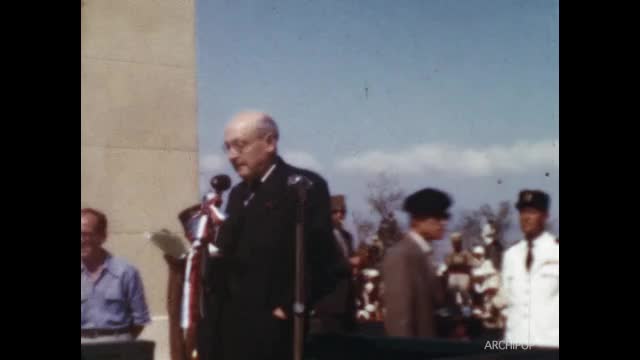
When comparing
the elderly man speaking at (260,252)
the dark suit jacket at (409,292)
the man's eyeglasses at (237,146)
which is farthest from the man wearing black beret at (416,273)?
the man's eyeglasses at (237,146)

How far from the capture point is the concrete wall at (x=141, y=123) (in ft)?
15.1

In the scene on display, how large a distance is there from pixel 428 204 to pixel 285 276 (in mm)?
763

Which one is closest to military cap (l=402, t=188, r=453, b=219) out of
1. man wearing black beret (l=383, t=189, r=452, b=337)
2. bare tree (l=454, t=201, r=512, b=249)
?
man wearing black beret (l=383, t=189, r=452, b=337)

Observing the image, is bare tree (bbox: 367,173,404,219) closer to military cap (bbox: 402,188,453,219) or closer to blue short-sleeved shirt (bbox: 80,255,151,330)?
military cap (bbox: 402,188,453,219)

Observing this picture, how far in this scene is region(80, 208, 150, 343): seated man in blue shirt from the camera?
4578 mm

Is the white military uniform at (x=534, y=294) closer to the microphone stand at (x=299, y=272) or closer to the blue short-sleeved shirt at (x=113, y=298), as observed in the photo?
the microphone stand at (x=299, y=272)

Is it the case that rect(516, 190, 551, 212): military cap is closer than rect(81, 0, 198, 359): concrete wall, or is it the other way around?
rect(81, 0, 198, 359): concrete wall

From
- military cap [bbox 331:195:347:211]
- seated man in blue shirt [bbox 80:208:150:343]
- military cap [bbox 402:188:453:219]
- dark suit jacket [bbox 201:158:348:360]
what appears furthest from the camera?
military cap [bbox 402:188:453:219]

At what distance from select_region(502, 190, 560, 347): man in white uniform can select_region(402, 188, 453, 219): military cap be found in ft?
1.24

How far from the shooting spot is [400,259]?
494 centimetres
